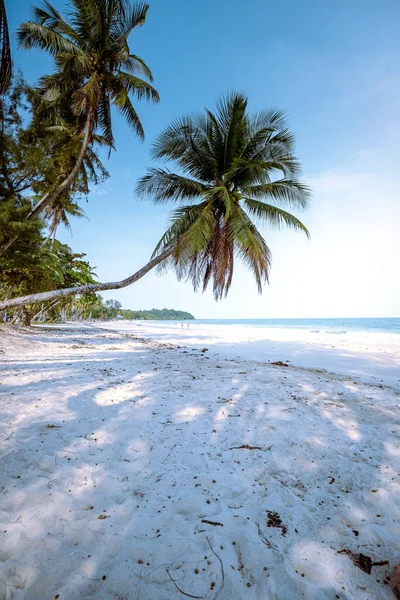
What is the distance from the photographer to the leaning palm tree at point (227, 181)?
28.1ft

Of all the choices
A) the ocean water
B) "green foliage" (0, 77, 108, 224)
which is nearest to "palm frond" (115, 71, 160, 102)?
"green foliage" (0, 77, 108, 224)

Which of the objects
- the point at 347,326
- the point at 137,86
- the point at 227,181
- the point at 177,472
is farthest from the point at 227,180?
the point at 347,326

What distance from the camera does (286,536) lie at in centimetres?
169

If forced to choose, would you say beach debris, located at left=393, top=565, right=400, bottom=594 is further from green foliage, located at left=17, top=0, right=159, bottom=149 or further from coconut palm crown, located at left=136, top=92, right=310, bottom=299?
green foliage, located at left=17, top=0, right=159, bottom=149

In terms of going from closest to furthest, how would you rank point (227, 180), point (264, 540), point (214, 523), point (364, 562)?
point (364, 562) < point (264, 540) < point (214, 523) < point (227, 180)

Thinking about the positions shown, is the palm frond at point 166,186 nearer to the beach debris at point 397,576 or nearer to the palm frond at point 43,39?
the palm frond at point 43,39

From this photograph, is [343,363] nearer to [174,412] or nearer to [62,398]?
[174,412]

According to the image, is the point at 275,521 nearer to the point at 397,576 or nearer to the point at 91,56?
the point at 397,576

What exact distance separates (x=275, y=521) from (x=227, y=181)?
Answer: 30.3ft

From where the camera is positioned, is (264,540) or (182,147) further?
(182,147)

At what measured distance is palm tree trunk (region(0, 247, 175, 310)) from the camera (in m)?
6.86

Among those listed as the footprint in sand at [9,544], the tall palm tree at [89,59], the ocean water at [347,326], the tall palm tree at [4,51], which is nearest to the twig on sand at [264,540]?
the footprint in sand at [9,544]

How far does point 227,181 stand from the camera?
353 inches

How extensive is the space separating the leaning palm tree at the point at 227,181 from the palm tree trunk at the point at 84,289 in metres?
0.64
